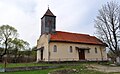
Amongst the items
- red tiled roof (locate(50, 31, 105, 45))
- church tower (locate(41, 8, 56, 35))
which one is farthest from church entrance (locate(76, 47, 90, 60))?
church tower (locate(41, 8, 56, 35))

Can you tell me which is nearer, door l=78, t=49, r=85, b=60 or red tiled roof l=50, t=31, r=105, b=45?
red tiled roof l=50, t=31, r=105, b=45

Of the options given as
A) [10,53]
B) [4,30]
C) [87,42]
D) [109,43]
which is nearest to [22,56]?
[10,53]

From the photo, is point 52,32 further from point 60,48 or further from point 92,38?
point 92,38

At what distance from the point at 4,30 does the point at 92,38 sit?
25409mm

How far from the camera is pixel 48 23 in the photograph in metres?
36.0

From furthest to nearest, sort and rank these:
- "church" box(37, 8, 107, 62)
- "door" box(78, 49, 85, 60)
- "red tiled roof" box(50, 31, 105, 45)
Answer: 1. "door" box(78, 49, 85, 60)
2. "red tiled roof" box(50, 31, 105, 45)
3. "church" box(37, 8, 107, 62)

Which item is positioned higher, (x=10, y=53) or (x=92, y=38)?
(x=92, y=38)

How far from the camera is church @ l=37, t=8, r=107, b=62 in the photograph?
33.3 m

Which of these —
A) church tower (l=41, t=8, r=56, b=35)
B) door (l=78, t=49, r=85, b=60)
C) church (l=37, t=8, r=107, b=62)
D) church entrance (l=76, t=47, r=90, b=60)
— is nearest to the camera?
church (l=37, t=8, r=107, b=62)

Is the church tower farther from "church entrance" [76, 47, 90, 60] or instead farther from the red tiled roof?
"church entrance" [76, 47, 90, 60]

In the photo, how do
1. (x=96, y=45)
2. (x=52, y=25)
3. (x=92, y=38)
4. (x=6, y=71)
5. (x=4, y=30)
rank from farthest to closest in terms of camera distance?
(x=4, y=30) < (x=92, y=38) < (x=96, y=45) < (x=52, y=25) < (x=6, y=71)

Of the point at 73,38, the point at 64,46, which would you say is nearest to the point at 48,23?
the point at 64,46

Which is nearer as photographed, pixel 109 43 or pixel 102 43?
pixel 109 43

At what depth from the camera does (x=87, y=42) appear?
3750 centimetres
